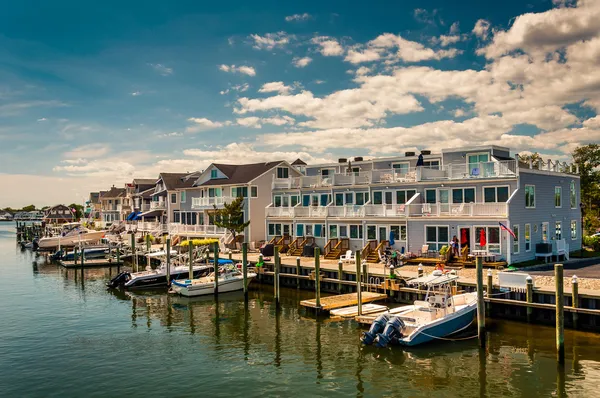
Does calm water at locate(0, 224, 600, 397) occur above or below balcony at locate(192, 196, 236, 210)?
below

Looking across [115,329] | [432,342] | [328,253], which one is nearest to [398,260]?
[328,253]

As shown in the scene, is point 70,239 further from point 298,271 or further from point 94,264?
point 298,271

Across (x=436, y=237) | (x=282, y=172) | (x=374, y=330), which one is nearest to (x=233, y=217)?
(x=282, y=172)

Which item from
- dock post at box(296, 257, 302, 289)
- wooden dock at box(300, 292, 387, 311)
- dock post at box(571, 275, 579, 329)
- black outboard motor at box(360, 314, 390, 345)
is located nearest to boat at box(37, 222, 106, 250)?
dock post at box(296, 257, 302, 289)

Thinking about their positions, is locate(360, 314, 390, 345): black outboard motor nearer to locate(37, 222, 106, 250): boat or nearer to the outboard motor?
the outboard motor

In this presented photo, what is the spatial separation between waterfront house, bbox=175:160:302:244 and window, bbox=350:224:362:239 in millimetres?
12096

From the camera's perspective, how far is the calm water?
61.3 ft

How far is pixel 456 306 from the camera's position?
25375 mm

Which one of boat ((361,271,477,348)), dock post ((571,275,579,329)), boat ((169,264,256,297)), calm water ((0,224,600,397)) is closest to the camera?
calm water ((0,224,600,397))

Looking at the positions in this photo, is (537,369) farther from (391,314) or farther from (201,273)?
(201,273)

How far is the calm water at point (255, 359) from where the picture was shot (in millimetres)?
18672

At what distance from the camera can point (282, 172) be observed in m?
56.1

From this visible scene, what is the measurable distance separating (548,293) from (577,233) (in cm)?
2023

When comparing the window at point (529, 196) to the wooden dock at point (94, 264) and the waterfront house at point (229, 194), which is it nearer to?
the waterfront house at point (229, 194)
